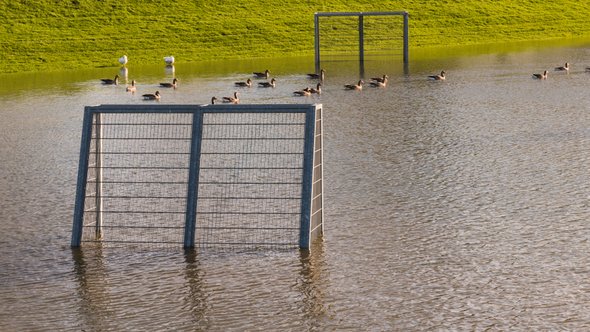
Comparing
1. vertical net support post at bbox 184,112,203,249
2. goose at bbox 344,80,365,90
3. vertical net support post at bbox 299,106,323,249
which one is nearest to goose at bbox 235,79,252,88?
goose at bbox 344,80,365,90

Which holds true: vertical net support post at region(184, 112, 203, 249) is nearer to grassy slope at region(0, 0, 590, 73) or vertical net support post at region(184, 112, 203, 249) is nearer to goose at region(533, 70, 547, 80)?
goose at region(533, 70, 547, 80)

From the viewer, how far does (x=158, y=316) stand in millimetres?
13969

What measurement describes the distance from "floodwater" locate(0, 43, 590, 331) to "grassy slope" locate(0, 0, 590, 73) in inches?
1279

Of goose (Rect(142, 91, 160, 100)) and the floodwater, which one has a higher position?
the floodwater

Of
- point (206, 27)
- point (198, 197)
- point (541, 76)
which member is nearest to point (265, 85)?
point (541, 76)

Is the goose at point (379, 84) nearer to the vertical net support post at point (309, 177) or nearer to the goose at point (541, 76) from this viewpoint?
the goose at point (541, 76)

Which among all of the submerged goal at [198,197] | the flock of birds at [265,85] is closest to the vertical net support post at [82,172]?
the submerged goal at [198,197]

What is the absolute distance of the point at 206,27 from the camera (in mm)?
71938

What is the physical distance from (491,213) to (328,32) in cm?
5792

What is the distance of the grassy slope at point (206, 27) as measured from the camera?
6531 centimetres

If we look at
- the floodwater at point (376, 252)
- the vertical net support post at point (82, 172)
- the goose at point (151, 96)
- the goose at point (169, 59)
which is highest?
the vertical net support post at point (82, 172)

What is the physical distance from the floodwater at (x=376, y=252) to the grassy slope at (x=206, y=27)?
32474mm

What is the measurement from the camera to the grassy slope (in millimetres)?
65312

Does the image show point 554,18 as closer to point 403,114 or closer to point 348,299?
point 403,114
